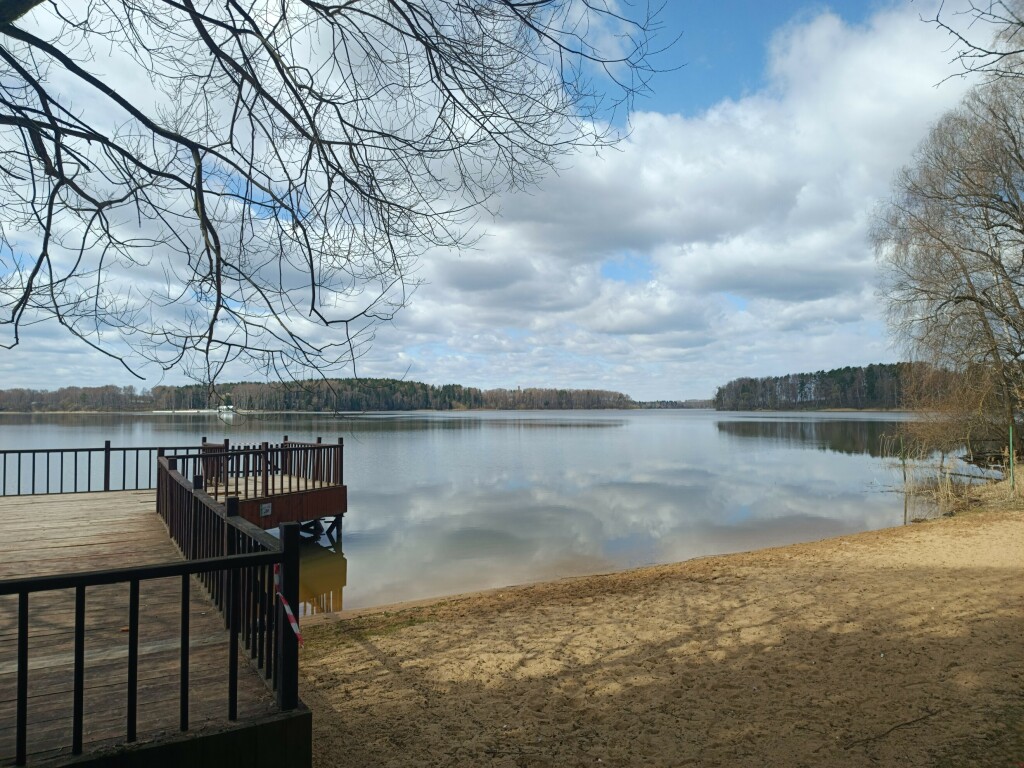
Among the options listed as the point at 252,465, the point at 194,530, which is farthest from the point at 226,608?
the point at 252,465

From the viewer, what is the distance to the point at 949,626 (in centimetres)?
603

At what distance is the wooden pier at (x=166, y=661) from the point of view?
281 centimetres

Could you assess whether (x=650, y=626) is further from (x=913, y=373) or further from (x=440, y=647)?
(x=913, y=373)

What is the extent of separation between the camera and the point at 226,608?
4.80 meters

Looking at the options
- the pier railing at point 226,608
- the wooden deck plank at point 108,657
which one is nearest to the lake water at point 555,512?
the pier railing at point 226,608

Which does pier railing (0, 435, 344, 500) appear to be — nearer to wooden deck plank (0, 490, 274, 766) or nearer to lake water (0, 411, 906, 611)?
lake water (0, 411, 906, 611)

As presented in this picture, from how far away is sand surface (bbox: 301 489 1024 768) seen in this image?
3.96 meters

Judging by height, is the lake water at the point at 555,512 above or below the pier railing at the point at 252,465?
below

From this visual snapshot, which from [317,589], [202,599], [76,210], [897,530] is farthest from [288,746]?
[897,530]

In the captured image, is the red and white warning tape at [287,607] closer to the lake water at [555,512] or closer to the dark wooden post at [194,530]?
the lake water at [555,512]

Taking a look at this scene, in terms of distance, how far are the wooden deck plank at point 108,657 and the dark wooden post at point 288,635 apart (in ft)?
0.43

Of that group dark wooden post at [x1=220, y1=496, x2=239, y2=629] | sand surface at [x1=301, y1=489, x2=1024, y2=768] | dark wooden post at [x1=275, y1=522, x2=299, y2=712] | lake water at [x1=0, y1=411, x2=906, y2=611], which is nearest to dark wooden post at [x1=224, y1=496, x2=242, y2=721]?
dark wooden post at [x1=220, y1=496, x2=239, y2=629]

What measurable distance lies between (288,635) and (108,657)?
1.76m

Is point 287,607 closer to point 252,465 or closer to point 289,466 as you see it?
point 289,466
